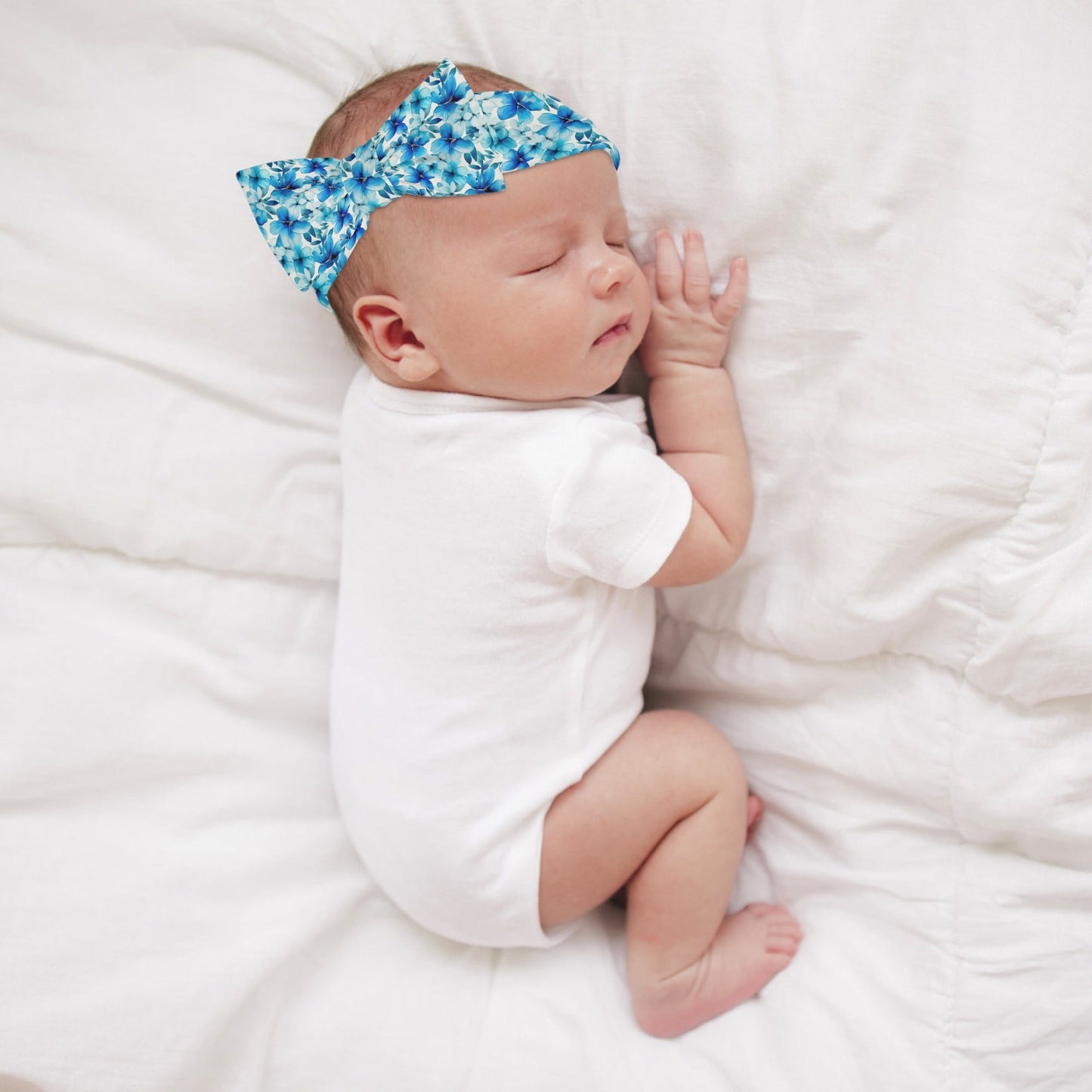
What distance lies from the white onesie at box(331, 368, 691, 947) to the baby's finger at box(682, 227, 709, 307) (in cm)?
12

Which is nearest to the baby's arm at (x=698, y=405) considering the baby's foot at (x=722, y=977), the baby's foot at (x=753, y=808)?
the baby's foot at (x=753, y=808)

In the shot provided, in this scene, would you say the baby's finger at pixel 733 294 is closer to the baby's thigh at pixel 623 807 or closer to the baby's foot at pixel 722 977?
the baby's thigh at pixel 623 807

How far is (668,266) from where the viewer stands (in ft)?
3.26

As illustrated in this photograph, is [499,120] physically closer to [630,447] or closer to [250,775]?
[630,447]

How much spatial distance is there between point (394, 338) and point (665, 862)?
0.58 meters

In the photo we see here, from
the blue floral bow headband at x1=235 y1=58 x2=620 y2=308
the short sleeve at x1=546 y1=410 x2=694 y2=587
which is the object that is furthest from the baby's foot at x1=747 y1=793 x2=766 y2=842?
the blue floral bow headband at x1=235 y1=58 x2=620 y2=308

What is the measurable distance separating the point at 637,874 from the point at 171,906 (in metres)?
0.46

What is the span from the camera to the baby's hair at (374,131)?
0.93 m

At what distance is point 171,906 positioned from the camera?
103 cm

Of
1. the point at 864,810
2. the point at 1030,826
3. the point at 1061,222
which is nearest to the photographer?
the point at 1061,222

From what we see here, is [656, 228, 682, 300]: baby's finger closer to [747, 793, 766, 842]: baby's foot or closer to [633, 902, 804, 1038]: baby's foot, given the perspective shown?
[747, 793, 766, 842]: baby's foot

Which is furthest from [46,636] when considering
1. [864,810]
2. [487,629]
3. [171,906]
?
[864,810]

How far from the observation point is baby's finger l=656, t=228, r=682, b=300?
0.99 m

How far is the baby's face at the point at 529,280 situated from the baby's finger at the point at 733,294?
9 cm
